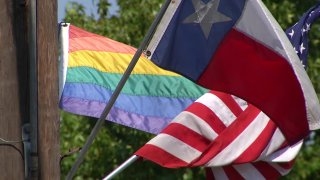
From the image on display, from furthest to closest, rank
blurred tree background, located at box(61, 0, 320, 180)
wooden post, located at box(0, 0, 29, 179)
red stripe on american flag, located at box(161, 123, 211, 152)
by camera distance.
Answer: blurred tree background, located at box(61, 0, 320, 180)
red stripe on american flag, located at box(161, 123, 211, 152)
wooden post, located at box(0, 0, 29, 179)

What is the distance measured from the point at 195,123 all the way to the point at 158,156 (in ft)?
1.71

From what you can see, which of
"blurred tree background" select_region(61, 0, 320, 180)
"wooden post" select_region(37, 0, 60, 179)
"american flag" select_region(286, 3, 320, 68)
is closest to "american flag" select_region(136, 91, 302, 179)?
"american flag" select_region(286, 3, 320, 68)

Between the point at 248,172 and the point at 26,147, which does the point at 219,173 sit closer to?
the point at 248,172

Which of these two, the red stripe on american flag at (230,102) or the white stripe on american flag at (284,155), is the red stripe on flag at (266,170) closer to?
the white stripe on american flag at (284,155)

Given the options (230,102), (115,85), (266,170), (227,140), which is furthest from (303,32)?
(115,85)

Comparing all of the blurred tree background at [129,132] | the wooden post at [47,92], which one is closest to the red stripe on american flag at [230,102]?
the wooden post at [47,92]

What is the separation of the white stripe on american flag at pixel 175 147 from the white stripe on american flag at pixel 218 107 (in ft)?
1.49

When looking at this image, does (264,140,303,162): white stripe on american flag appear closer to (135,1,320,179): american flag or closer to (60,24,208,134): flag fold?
(135,1,320,179): american flag

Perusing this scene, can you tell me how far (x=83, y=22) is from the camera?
714 inches

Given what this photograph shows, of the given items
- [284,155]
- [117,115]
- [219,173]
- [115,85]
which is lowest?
[219,173]

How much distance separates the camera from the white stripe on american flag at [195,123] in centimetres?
1024

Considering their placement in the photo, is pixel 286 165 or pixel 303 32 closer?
pixel 303 32

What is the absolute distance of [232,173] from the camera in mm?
10586

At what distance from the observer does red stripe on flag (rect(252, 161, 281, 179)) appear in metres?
10.6
